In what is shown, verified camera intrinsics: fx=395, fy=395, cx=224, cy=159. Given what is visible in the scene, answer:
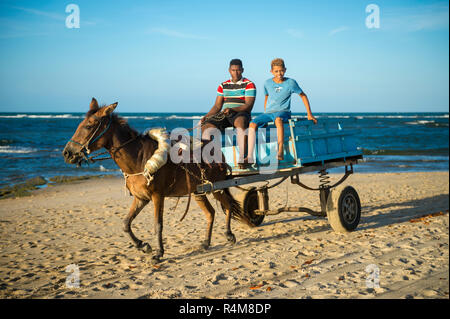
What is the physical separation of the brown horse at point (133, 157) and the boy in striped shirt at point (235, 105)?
80 centimetres

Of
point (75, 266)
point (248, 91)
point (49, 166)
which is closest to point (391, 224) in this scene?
point (248, 91)

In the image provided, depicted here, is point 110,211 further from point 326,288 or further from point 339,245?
point 326,288

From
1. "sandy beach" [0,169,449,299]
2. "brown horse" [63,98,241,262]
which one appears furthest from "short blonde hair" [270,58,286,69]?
"sandy beach" [0,169,449,299]

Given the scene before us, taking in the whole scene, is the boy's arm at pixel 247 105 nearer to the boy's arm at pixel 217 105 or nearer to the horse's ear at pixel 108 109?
the boy's arm at pixel 217 105

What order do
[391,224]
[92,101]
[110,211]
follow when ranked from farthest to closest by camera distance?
[110,211] → [391,224] → [92,101]

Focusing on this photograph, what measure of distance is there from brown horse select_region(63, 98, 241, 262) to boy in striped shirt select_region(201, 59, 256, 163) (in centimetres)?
80

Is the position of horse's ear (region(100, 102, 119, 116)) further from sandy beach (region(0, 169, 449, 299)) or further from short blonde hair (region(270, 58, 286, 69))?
short blonde hair (region(270, 58, 286, 69))

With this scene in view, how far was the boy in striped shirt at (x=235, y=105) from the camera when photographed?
7027 mm

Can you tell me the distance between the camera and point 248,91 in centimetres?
714

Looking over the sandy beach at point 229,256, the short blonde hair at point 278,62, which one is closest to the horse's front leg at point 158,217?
the sandy beach at point 229,256

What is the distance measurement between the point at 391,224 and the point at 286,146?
3472 millimetres

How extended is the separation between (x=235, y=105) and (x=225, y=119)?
1.11 feet

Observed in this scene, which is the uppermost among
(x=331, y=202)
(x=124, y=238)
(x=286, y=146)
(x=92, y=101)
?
(x=92, y=101)

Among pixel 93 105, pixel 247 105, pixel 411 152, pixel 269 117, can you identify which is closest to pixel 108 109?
pixel 93 105
